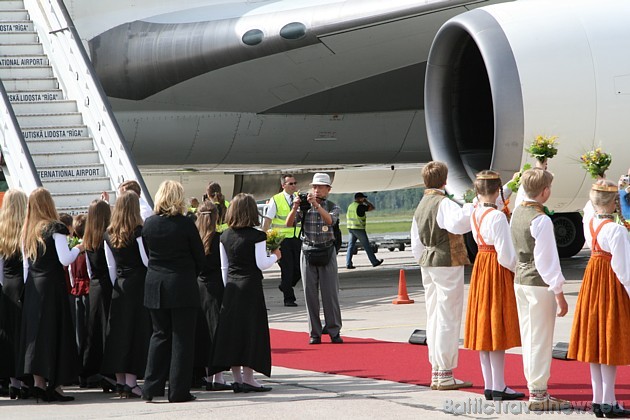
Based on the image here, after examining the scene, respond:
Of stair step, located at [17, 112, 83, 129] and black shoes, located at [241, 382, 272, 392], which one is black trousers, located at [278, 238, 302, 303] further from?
black shoes, located at [241, 382, 272, 392]

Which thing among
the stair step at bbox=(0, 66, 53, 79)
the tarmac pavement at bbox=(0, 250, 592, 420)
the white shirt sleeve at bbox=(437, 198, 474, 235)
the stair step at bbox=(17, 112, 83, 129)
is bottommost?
the tarmac pavement at bbox=(0, 250, 592, 420)

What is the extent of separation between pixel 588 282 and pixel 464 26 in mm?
5159

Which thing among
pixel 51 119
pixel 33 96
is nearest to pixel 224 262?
pixel 51 119

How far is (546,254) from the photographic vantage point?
561cm

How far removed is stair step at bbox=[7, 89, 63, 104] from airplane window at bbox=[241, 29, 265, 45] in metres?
2.81

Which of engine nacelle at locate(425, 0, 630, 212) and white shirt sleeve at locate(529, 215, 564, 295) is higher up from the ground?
engine nacelle at locate(425, 0, 630, 212)

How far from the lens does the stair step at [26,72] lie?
12406 mm

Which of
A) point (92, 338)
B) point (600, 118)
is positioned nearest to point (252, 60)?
point (600, 118)

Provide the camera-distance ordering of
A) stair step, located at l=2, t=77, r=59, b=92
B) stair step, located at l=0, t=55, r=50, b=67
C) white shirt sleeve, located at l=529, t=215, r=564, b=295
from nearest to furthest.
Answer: white shirt sleeve, located at l=529, t=215, r=564, b=295, stair step, located at l=2, t=77, r=59, b=92, stair step, located at l=0, t=55, r=50, b=67

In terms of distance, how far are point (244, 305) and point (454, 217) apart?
1.47m

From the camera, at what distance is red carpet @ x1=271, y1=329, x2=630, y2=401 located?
21.2 feet

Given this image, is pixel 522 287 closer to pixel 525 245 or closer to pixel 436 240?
pixel 525 245

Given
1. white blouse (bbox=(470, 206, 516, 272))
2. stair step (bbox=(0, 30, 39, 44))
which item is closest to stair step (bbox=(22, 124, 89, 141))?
stair step (bbox=(0, 30, 39, 44))

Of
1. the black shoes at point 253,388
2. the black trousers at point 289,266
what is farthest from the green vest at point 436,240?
the black trousers at point 289,266
